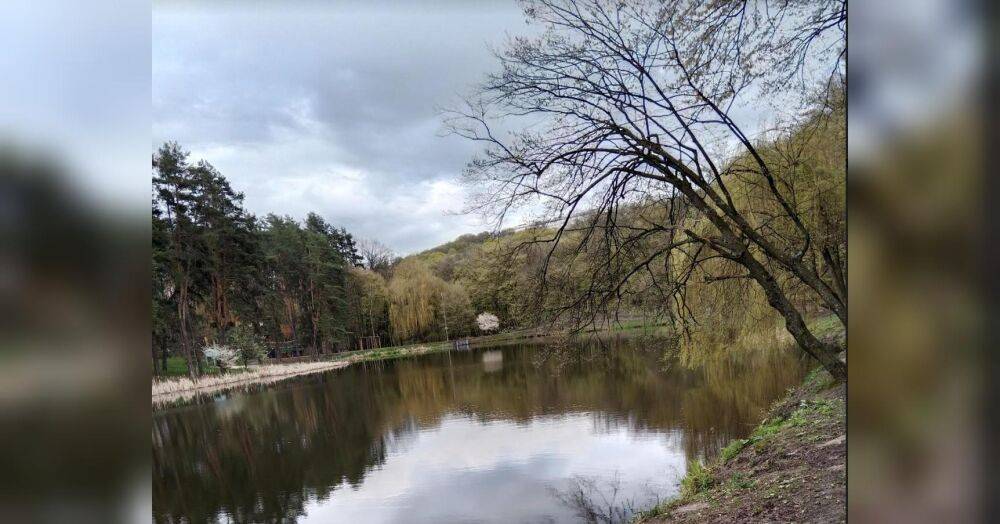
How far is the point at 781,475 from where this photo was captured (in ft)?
10.6

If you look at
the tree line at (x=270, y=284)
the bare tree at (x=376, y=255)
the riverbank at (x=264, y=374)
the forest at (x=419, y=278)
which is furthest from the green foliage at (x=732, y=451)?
the bare tree at (x=376, y=255)

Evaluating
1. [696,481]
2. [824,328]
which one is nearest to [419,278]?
[824,328]

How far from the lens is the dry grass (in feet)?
38.9

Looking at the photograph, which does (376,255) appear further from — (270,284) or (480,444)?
(480,444)

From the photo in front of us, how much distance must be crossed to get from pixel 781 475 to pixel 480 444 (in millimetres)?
4554

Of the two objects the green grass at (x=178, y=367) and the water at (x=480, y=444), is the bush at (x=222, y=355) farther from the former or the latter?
the water at (x=480, y=444)

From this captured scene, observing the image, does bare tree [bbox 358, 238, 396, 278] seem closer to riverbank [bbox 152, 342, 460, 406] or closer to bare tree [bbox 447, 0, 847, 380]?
riverbank [bbox 152, 342, 460, 406]

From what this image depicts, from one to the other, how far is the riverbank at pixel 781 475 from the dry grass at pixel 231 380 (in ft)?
36.5

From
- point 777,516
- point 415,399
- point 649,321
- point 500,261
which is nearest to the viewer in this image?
point 777,516

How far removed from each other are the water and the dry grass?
1022 mm
